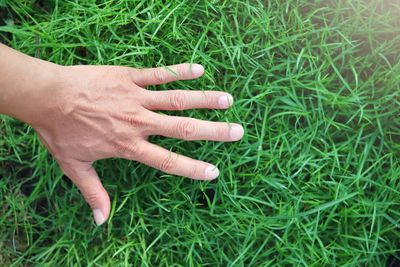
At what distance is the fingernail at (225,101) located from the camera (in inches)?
74.1

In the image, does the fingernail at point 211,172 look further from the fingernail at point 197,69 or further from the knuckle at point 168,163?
the fingernail at point 197,69

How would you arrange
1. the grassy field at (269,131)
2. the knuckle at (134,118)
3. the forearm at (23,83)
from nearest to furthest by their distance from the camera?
1. the forearm at (23,83)
2. the knuckle at (134,118)
3. the grassy field at (269,131)

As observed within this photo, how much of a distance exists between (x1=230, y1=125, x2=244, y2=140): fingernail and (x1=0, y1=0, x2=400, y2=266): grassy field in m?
0.04

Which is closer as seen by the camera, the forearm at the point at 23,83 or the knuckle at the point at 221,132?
the forearm at the point at 23,83

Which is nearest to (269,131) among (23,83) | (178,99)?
(178,99)

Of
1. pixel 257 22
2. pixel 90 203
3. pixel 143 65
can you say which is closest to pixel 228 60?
pixel 257 22

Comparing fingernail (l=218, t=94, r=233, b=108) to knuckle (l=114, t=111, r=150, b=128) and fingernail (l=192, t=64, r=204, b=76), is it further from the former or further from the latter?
knuckle (l=114, t=111, r=150, b=128)

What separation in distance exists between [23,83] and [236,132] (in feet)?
2.56

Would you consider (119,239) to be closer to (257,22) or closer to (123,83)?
(123,83)

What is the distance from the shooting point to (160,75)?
1908mm

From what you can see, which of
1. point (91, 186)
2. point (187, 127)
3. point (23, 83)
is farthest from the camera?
point (91, 186)

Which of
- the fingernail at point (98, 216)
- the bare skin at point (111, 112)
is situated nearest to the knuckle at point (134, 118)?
the bare skin at point (111, 112)

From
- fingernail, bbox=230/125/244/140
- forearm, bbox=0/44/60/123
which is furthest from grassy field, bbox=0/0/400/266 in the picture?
forearm, bbox=0/44/60/123

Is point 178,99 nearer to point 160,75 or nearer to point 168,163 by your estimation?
point 160,75
